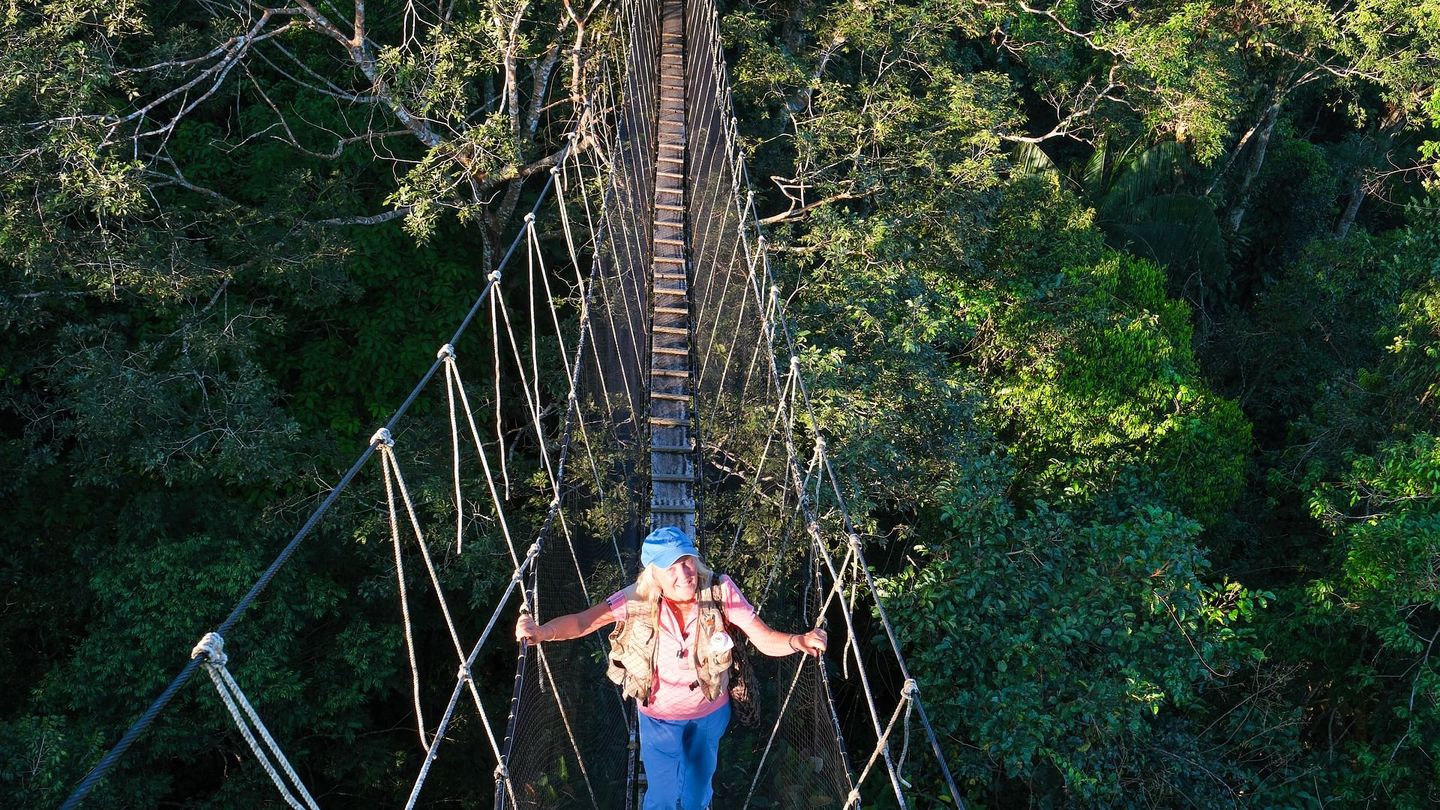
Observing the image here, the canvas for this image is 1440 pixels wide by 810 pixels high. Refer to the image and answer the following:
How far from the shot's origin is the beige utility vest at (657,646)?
195 cm

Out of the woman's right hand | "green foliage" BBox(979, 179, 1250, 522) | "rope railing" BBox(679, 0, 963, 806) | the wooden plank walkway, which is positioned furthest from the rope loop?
"green foliage" BBox(979, 179, 1250, 522)

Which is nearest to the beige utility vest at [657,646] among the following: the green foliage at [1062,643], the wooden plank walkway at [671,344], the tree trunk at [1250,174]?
the wooden plank walkway at [671,344]

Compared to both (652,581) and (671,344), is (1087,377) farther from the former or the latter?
(652,581)

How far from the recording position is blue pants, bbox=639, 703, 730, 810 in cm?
201

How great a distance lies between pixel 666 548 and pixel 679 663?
208mm

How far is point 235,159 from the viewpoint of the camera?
5789mm

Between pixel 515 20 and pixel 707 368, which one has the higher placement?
pixel 515 20

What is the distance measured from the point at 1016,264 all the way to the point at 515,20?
2905mm

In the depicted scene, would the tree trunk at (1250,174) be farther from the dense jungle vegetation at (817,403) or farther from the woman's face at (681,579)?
the woman's face at (681,579)

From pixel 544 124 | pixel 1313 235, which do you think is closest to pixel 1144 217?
pixel 1313 235

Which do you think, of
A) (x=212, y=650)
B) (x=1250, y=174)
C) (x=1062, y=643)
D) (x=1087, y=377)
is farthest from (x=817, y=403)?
(x=1250, y=174)

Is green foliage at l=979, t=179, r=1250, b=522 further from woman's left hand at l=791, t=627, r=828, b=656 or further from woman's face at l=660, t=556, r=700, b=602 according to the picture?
woman's face at l=660, t=556, r=700, b=602

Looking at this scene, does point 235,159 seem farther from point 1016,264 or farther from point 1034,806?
point 1034,806

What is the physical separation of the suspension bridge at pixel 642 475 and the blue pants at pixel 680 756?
0.82 feet
